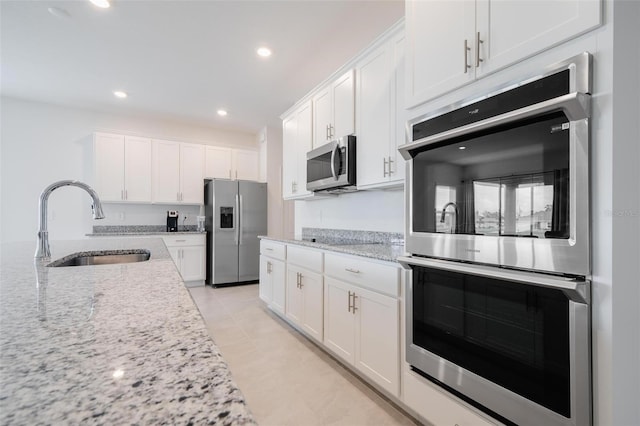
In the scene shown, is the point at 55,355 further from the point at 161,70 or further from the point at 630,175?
the point at 161,70

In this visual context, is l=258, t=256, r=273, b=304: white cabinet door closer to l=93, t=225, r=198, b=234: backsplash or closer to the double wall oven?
the double wall oven

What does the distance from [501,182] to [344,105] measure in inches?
69.2

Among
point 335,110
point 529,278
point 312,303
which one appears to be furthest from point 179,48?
point 529,278

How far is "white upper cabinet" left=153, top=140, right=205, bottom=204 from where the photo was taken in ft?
16.1

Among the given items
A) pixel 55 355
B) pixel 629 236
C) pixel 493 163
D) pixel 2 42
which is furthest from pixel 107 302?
pixel 2 42

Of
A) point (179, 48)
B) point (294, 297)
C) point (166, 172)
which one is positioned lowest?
point (294, 297)

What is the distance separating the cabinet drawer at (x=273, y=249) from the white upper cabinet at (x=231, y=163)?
2.36 meters

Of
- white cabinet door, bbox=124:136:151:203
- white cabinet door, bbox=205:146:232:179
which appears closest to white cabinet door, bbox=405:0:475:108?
white cabinet door, bbox=205:146:232:179

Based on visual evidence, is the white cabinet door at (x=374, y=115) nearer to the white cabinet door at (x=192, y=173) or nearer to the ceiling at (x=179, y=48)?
the ceiling at (x=179, y=48)

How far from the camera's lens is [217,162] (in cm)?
538

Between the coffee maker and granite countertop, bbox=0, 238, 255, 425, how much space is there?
4.65 m

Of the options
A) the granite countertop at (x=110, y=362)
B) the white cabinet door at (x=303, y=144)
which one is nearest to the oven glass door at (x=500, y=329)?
the granite countertop at (x=110, y=362)

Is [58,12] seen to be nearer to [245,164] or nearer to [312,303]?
[312,303]

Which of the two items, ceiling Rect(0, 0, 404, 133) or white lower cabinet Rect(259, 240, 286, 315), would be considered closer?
ceiling Rect(0, 0, 404, 133)
